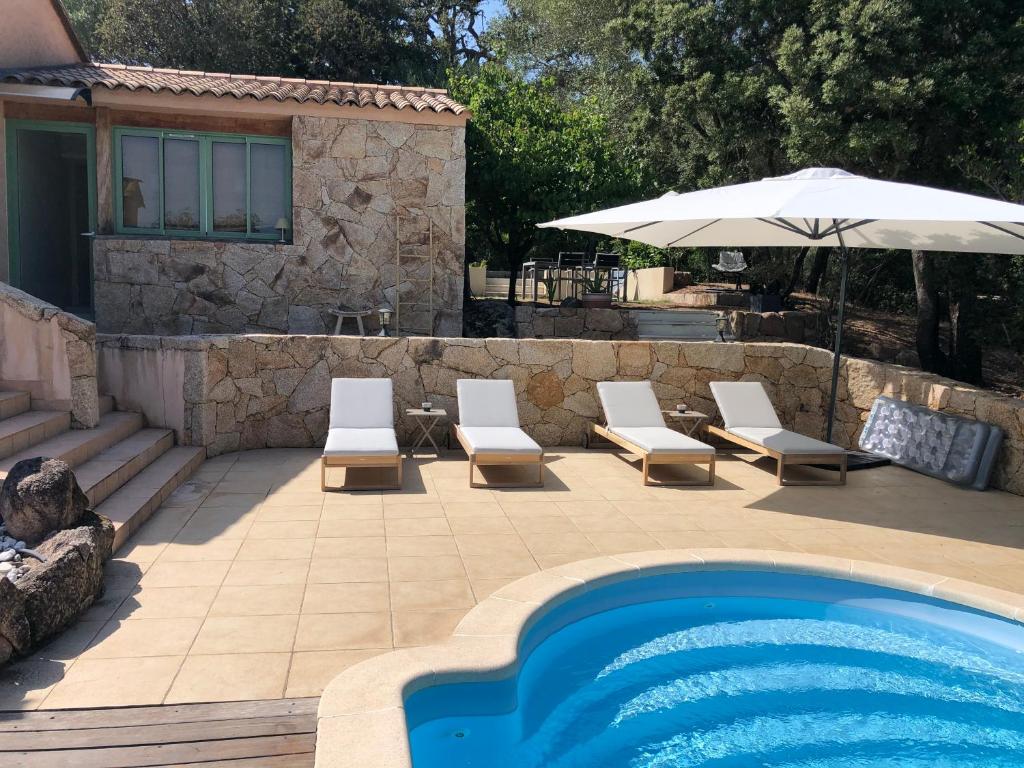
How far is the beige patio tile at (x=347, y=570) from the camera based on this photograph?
5.44 metres

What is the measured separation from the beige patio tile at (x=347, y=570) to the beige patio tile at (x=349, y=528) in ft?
1.79

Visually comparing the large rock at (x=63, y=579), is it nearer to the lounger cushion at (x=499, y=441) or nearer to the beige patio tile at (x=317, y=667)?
the beige patio tile at (x=317, y=667)

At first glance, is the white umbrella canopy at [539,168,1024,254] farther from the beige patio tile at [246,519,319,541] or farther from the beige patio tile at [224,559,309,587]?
the beige patio tile at [224,559,309,587]

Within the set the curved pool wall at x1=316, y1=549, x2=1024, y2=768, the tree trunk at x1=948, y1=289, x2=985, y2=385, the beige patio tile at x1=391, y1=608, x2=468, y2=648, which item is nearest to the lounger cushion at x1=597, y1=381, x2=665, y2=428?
the curved pool wall at x1=316, y1=549, x2=1024, y2=768

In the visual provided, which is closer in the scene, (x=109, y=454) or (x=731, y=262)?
(x=109, y=454)

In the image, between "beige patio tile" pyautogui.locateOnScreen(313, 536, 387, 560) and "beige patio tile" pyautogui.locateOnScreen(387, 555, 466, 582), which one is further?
"beige patio tile" pyautogui.locateOnScreen(313, 536, 387, 560)

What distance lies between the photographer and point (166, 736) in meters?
3.48

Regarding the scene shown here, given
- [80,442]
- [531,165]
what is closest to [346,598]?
[80,442]

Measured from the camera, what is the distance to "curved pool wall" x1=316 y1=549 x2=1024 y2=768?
138 inches

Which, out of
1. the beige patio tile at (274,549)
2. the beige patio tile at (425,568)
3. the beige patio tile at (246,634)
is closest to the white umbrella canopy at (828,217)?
the beige patio tile at (425,568)

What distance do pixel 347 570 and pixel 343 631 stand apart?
39.5 inches

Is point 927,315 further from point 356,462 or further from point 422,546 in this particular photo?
point 422,546

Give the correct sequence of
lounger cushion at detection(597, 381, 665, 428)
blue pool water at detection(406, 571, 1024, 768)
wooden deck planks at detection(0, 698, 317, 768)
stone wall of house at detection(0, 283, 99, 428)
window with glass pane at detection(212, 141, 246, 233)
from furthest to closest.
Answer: window with glass pane at detection(212, 141, 246, 233) < lounger cushion at detection(597, 381, 665, 428) < stone wall of house at detection(0, 283, 99, 428) < blue pool water at detection(406, 571, 1024, 768) < wooden deck planks at detection(0, 698, 317, 768)

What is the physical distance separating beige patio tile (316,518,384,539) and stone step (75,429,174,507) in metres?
1.81
